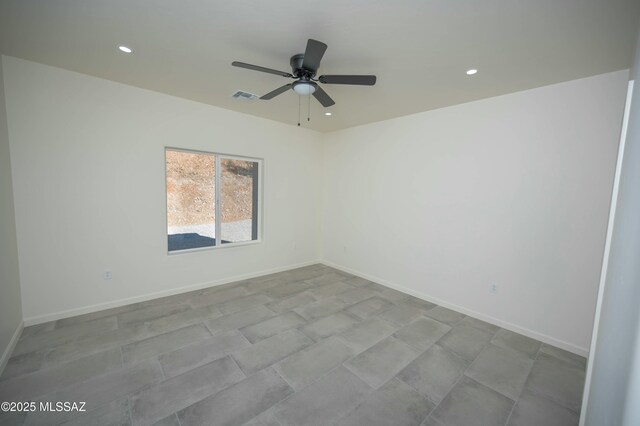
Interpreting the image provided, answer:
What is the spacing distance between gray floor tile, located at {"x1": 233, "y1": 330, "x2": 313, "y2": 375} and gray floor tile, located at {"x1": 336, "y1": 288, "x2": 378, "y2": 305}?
108cm

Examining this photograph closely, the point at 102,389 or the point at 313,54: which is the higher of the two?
the point at 313,54

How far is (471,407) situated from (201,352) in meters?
2.29

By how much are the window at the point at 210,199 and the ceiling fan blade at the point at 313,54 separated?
251 cm

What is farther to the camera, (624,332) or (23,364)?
(23,364)

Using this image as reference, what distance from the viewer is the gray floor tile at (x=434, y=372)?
6.89ft

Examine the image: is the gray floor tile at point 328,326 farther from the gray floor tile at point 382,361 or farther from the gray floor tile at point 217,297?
the gray floor tile at point 217,297

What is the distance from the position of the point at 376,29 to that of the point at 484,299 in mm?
3232

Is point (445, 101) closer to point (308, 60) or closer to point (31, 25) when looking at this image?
point (308, 60)

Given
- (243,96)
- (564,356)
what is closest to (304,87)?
(243,96)

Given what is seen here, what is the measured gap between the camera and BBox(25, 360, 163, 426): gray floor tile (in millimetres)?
1737

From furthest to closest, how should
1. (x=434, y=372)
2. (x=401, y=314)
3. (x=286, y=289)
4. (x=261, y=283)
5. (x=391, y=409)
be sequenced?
(x=261, y=283), (x=286, y=289), (x=401, y=314), (x=434, y=372), (x=391, y=409)

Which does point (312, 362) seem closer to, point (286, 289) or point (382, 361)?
point (382, 361)

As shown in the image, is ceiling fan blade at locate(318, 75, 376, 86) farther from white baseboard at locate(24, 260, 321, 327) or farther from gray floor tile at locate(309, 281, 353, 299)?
white baseboard at locate(24, 260, 321, 327)

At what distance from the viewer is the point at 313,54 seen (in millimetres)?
1928
